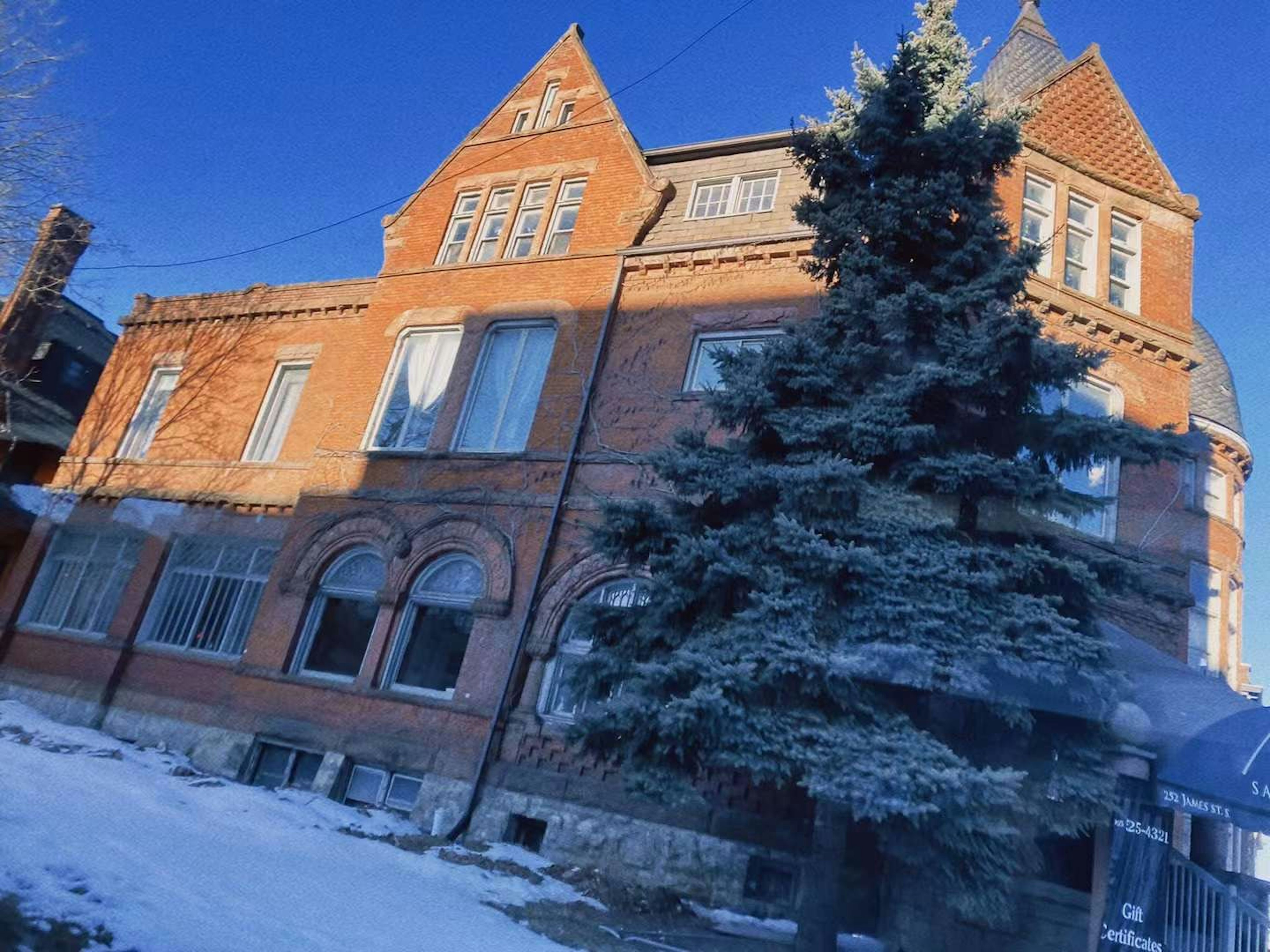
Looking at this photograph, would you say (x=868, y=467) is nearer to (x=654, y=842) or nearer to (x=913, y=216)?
(x=913, y=216)

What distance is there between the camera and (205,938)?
14.3 feet

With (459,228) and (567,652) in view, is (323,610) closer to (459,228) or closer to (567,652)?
(567,652)

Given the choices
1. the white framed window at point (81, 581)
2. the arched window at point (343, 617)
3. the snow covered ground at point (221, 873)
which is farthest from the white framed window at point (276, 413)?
the snow covered ground at point (221, 873)

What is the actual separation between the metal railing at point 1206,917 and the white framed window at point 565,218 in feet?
38.6

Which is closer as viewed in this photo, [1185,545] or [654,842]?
[654,842]

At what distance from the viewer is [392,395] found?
14.4 meters

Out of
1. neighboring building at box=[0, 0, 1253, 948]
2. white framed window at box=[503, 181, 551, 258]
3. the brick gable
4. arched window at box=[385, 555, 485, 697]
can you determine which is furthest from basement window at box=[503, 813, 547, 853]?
the brick gable

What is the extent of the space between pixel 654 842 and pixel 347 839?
11.0 ft

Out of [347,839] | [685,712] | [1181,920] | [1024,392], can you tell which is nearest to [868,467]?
[1024,392]

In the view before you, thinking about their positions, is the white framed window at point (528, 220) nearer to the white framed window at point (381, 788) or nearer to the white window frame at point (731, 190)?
the white window frame at point (731, 190)

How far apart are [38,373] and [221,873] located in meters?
21.8

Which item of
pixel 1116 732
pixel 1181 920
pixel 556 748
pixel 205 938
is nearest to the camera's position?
pixel 205 938

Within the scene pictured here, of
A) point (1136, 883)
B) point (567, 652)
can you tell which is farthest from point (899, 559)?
point (567, 652)

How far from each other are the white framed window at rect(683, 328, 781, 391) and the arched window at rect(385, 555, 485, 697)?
4.22 metres
